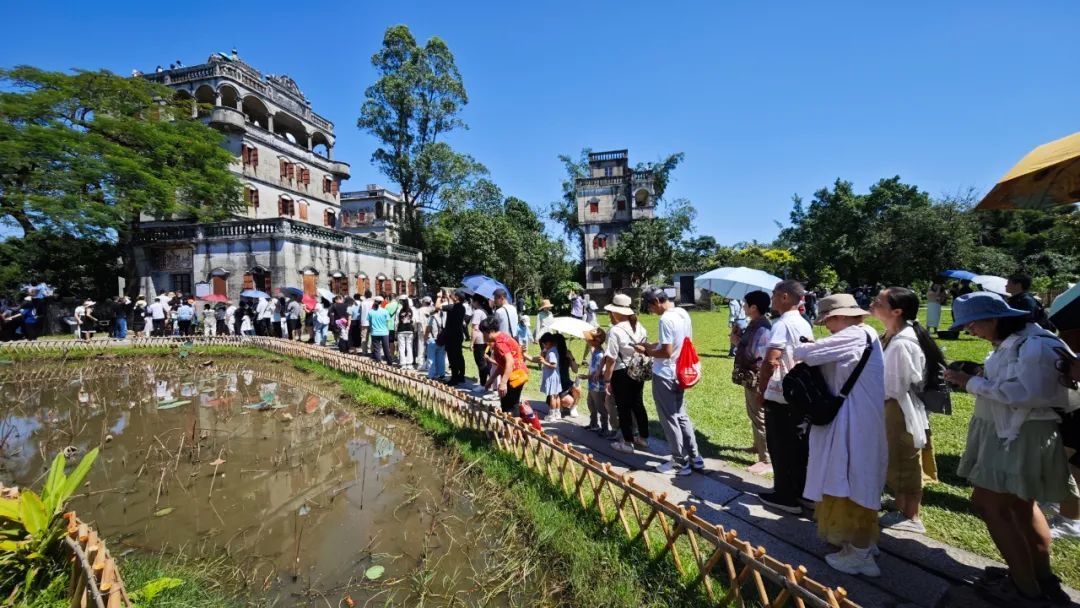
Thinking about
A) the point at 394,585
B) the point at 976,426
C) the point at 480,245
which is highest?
the point at 480,245

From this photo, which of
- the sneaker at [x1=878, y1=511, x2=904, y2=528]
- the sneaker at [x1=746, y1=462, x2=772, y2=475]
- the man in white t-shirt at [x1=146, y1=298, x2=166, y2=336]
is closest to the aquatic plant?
the sneaker at [x1=746, y1=462, x2=772, y2=475]

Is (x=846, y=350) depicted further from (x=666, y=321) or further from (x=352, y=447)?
(x=352, y=447)

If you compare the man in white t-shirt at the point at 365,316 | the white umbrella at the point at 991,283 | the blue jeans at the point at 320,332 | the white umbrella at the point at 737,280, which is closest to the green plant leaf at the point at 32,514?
the white umbrella at the point at 737,280

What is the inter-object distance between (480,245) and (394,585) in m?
26.1

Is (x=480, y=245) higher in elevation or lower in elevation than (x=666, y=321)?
higher

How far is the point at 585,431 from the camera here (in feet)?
19.3

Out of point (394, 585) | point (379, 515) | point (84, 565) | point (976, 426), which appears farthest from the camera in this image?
point (379, 515)

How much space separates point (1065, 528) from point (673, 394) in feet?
8.62

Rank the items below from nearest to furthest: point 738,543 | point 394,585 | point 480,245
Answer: point 738,543, point 394,585, point 480,245

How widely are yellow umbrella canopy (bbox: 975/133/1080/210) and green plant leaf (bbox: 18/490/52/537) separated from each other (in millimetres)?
5529

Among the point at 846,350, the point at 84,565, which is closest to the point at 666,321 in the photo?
the point at 846,350

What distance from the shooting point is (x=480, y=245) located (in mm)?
28547

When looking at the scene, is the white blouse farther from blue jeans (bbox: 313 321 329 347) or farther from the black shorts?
blue jeans (bbox: 313 321 329 347)

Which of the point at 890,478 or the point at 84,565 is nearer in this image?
the point at 84,565
